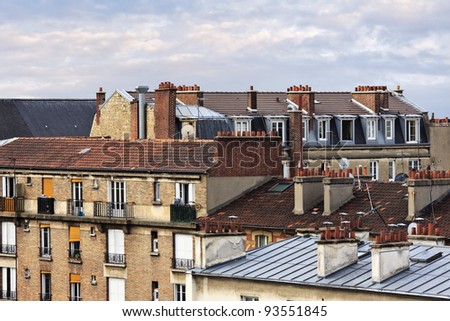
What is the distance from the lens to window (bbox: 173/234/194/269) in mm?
71244

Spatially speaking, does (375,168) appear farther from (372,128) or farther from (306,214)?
(306,214)

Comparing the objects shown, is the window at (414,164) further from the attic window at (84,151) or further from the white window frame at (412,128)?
the attic window at (84,151)

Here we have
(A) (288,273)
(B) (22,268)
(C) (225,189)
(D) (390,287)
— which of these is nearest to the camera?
(D) (390,287)

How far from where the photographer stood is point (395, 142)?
111 m

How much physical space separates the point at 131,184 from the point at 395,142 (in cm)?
3869

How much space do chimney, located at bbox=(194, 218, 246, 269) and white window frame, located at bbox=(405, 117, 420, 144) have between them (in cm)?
6214

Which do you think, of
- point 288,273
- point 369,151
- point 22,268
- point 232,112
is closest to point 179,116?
point 232,112

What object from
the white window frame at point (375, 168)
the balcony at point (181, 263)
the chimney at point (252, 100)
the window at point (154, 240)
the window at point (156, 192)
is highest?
the chimney at point (252, 100)

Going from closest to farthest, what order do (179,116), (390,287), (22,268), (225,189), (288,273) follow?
(390,287) → (288,273) → (225,189) → (22,268) → (179,116)

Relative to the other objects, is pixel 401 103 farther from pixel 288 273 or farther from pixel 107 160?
pixel 288 273

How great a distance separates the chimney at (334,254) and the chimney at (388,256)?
151cm

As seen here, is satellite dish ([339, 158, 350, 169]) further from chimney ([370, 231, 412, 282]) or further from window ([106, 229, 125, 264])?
chimney ([370, 231, 412, 282])

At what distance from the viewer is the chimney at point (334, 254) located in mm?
46219

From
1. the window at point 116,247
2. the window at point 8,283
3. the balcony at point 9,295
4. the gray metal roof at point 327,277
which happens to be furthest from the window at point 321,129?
the gray metal roof at point 327,277
